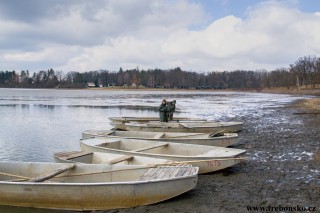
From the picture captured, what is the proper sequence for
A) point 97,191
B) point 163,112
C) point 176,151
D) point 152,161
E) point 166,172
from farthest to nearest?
point 163,112 → point 176,151 → point 152,161 → point 166,172 → point 97,191

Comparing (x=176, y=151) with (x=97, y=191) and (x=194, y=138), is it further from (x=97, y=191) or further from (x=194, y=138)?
(x=97, y=191)

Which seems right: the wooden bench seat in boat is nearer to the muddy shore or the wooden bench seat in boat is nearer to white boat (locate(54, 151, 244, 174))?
the muddy shore

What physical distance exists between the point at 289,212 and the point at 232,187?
2.24m

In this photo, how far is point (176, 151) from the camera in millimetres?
12797

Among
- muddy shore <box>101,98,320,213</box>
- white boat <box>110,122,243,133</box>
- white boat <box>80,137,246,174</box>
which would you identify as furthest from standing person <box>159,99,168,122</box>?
white boat <box>80,137,246,174</box>

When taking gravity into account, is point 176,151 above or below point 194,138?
below

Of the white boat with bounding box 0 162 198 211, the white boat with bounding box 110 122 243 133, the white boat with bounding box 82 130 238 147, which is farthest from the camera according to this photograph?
the white boat with bounding box 110 122 243 133

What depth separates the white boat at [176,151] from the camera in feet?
34.6

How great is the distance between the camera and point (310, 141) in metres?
16.5

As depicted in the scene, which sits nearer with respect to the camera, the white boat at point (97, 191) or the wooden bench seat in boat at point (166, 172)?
the white boat at point (97, 191)

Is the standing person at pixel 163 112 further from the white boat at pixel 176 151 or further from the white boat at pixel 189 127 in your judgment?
the white boat at pixel 176 151

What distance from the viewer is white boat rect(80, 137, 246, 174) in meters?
10.5

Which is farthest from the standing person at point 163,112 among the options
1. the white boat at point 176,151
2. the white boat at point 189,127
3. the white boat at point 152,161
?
the white boat at point 152,161

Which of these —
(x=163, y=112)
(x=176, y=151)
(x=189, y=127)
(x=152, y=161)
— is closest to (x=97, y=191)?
(x=152, y=161)
